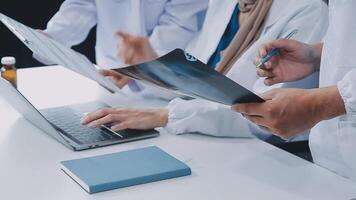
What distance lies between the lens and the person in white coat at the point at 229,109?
4.78 feet

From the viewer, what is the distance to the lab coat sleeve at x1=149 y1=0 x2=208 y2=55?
7.52ft

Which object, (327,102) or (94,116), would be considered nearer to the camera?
(327,102)

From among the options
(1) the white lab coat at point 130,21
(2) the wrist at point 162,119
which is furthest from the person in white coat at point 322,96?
(1) the white lab coat at point 130,21

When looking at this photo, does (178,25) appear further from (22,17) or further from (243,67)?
(22,17)

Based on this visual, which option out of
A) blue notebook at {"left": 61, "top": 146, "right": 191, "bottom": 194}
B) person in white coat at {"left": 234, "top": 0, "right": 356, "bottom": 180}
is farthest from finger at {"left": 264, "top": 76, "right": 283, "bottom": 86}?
blue notebook at {"left": 61, "top": 146, "right": 191, "bottom": 194}

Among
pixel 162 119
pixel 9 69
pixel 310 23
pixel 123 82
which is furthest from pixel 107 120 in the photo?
pixel 310 23

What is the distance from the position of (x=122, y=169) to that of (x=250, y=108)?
291 millimetres

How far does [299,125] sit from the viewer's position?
3.70 feet

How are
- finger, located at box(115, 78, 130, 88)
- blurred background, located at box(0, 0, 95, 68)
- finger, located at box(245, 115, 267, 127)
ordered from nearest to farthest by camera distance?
finger, located at box(245, 115, 267, 127) < finger, located at box(115, 78, 130, 88) < blurred background, located at box(0, 0, 95, 68)

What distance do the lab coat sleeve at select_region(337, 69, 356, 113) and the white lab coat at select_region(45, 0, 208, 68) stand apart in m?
1.23

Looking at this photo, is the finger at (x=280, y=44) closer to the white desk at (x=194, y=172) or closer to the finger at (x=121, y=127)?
the white desk at (x=194, y=172)

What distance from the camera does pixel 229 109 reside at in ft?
4.84

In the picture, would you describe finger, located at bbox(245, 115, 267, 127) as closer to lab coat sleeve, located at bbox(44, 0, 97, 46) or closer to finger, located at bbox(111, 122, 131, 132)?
finger, located at bbox(111, 122, 131, 132)

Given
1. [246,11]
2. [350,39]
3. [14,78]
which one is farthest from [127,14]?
[350,39]
